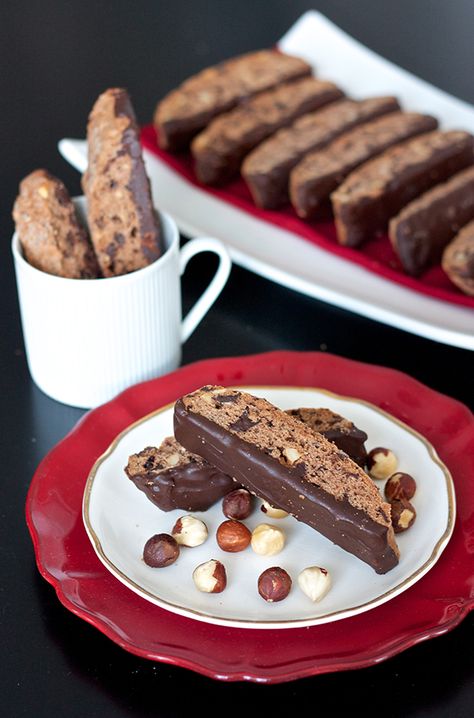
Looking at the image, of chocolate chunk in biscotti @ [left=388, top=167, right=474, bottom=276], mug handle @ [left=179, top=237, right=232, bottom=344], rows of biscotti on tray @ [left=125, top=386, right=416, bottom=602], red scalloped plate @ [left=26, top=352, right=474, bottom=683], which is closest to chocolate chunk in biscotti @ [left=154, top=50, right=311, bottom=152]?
chocolate chunk in biscotti @ [left=388, top=167, right=474, bottom=276]

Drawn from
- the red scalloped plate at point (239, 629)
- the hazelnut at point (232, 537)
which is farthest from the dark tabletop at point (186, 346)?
the hazelnut at point (232, 537)

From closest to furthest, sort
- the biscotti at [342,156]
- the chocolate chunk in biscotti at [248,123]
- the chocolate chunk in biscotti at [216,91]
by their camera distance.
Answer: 1. the biscotti at [342,156]
2. the chocolate chunk in biscotti at [248,123]
3. the chocolate chunk in biscotti at [216,91]

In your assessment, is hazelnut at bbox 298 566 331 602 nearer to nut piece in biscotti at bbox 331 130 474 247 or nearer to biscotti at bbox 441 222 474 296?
biscotti at bbox 441 222 474 296

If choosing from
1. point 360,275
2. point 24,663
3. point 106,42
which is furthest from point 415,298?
point 106,42

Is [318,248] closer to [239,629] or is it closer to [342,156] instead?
[342,156]

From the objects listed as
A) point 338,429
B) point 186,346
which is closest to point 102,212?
point 186,346

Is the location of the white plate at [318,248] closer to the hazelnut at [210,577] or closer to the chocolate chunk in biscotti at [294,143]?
the chocolate chunk in biscotti at [294,143]
